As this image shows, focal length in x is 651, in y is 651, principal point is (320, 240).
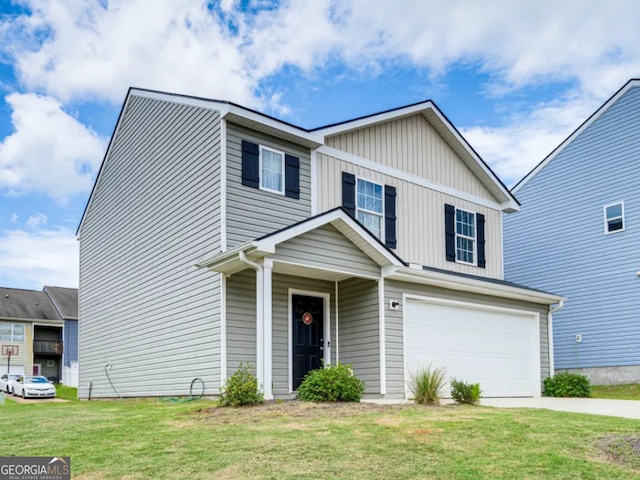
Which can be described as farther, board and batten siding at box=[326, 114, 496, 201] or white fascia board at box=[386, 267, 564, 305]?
board and batten siding at box=[326, 114, 496, 201]

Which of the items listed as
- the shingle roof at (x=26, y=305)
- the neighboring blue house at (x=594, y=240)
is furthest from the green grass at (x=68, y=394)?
the neighboring blue house at (x=594, y=240)

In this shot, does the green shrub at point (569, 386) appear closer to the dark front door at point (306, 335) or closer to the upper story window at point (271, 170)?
the dark front door at point (306, 335)

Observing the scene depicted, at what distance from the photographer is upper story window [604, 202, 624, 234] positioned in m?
20.4

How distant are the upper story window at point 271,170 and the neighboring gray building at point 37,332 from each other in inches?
1257

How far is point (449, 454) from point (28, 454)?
4490 millimetres

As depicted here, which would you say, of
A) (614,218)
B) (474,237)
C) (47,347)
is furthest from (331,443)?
(47,347)

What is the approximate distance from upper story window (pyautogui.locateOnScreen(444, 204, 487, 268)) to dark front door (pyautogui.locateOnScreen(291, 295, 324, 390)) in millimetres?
4863

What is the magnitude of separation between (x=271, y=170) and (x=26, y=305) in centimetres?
3685

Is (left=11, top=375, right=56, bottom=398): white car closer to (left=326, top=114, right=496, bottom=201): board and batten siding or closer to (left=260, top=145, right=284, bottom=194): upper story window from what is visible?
(left=260, top=145, right=284, bottom=194): upper story window

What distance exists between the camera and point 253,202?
514 inches

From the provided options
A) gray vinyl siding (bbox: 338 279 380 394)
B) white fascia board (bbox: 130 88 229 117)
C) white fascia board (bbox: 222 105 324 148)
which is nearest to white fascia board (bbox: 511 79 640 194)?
white fascia board (bbox: 222 105 324 148)

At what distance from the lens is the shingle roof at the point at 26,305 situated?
142ft

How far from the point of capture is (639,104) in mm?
20250

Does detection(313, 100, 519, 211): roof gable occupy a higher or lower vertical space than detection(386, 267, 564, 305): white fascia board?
higher
